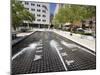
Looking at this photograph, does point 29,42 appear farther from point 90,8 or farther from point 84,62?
point 90,8

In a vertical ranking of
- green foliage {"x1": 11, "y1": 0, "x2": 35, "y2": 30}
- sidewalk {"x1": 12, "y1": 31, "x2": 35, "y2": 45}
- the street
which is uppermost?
green foliage {"x1": 11, "y1": 0, "x2": 35, "y2": 30}

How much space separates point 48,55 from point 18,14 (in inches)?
27.5

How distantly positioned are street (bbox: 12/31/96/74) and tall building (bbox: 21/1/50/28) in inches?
5.2

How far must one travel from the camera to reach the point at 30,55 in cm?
227

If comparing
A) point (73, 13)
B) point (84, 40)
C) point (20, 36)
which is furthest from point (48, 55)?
point (73, 13)

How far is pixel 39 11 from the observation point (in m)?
2.34

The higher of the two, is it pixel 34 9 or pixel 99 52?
pixel 34 9

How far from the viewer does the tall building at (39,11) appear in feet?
7.37

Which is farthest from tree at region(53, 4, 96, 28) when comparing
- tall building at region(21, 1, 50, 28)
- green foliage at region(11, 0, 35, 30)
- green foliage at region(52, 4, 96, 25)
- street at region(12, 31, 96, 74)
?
green foliage at region(11, 0, 35, 30)

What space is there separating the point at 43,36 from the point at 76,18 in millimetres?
581

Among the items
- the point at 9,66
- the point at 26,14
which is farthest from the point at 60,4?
the point at 9,66

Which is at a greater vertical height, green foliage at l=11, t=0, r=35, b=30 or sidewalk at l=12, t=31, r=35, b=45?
green foliage at l=11, t=0, r=35, b=30

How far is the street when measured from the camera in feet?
7.22

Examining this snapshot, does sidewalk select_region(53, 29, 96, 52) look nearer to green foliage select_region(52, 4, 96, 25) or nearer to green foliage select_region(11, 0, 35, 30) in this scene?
green foliage select_region(52, 4, 96, 25)
